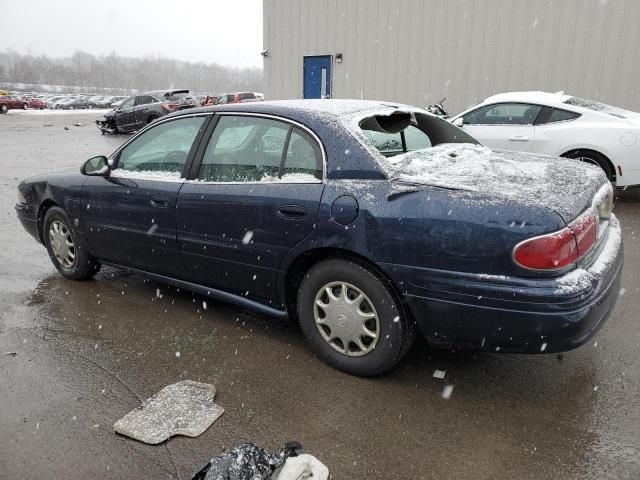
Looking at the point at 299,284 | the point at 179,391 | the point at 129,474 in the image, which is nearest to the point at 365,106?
the point at 299,284

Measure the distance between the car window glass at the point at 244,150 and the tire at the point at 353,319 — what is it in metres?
0.73

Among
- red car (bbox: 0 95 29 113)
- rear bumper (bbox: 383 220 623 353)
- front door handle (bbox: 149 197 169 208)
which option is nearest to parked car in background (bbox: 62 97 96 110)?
red car (bbox: 0 95 29 113)

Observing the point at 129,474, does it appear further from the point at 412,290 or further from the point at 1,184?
the point at 1,184

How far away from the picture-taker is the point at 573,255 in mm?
2410

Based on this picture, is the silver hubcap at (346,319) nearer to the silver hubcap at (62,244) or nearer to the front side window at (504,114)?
the silver hubcap at (62,244)

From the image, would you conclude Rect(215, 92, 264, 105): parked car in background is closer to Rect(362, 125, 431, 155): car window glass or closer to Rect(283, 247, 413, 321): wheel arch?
Rect(362, 125, 431, 155): car window glass

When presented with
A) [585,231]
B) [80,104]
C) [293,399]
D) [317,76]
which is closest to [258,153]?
[293,399]

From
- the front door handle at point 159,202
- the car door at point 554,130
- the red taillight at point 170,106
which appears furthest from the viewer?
the red taillight at point 170,106

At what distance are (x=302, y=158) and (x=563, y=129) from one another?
5.30 m

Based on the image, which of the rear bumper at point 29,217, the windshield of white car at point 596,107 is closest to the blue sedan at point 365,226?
the rear bumper at point 29,217

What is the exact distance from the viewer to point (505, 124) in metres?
7.48

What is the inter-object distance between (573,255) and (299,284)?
1509mm

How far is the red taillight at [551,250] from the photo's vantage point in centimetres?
233

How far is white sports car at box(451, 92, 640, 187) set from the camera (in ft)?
21.8
